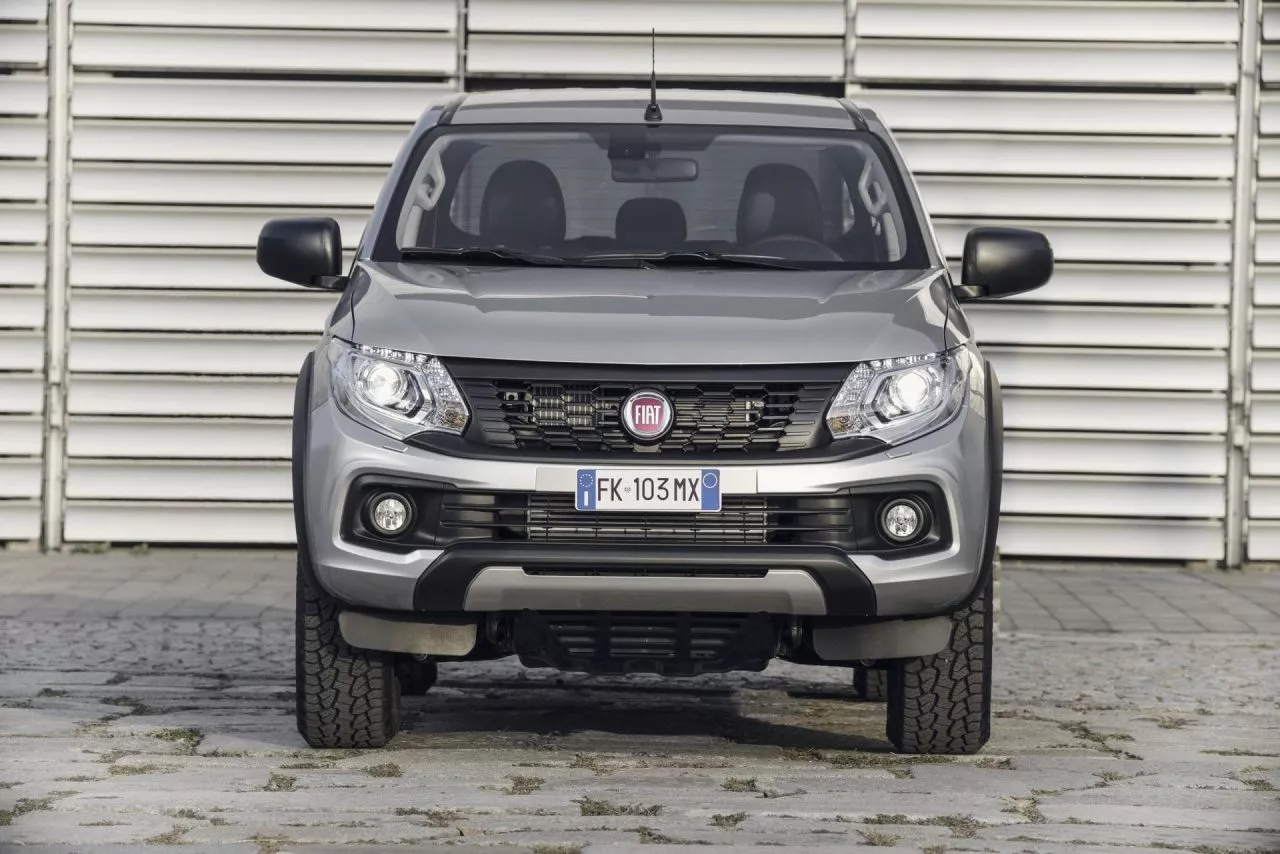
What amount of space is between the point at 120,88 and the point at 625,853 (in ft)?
26.3

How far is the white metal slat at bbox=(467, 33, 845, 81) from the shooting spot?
38.3 feet

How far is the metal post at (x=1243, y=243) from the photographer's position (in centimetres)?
1163

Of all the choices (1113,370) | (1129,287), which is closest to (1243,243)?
(1129,287)

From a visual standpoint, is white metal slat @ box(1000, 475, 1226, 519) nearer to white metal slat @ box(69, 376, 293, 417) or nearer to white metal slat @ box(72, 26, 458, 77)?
white metal slat @ box(72, 26, 458, 77)

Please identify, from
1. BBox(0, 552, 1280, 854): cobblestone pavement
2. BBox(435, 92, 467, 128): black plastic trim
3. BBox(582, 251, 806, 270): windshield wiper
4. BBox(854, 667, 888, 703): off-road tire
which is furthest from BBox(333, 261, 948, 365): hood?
BBox(854, 667, 888, 703): off-road tire

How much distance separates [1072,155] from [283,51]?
164 inches

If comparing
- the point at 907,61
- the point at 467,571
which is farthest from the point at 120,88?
the point at 467,571

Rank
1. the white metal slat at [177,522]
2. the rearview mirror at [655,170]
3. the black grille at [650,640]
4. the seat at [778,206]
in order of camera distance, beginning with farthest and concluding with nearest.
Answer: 1. the white metal slat at [177,522]
2. the rearview mirror at [655,170]
3. the seat at [778,206]
4. the black grille at [650,640]

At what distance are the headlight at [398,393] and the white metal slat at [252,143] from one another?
6280 mm

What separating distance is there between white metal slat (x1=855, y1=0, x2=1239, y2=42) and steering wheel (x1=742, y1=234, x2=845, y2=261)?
5588 millimetres

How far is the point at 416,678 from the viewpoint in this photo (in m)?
7.11

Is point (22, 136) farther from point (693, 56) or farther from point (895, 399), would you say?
point (895, 399)

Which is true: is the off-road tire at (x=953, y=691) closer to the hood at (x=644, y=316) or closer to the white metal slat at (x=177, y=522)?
the hood at (x=644, y=316)

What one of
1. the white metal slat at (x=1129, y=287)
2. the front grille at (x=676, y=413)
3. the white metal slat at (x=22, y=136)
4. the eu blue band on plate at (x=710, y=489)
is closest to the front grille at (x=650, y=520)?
the eu blue band on plate at (x=710, y=489)
